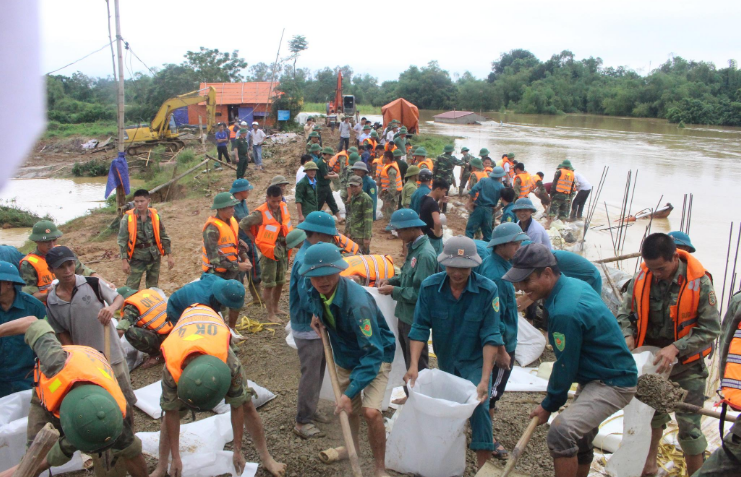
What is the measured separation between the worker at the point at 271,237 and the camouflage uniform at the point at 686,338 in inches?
150

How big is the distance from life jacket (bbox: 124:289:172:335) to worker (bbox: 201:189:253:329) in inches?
24.6

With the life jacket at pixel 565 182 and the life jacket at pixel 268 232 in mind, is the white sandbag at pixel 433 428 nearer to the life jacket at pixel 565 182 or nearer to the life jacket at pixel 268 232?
the life jacket at pixel 268 232

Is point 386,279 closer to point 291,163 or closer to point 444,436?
point 444,436

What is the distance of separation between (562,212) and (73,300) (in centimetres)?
1063

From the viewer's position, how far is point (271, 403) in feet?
14.2

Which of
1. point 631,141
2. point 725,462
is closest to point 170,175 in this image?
point 725,462

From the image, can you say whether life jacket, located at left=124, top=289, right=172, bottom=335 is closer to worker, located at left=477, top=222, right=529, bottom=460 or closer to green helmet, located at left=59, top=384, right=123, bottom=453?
green helmet, located at left=59, top=384, right=123, bottom=453

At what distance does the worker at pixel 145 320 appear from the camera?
4.71 metres

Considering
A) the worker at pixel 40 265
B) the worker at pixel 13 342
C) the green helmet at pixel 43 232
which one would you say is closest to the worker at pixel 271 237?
the worker at pixel 40 265

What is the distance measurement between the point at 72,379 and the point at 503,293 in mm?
2669

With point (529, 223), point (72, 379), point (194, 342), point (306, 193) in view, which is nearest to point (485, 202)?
point (529, 223)

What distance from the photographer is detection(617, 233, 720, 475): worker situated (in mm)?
3168

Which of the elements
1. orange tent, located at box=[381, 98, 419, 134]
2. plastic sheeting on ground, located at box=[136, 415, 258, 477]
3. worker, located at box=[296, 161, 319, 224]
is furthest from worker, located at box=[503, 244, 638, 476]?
orange tent, located at box=[381, 98, 419, 134]

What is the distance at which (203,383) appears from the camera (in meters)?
2.65
